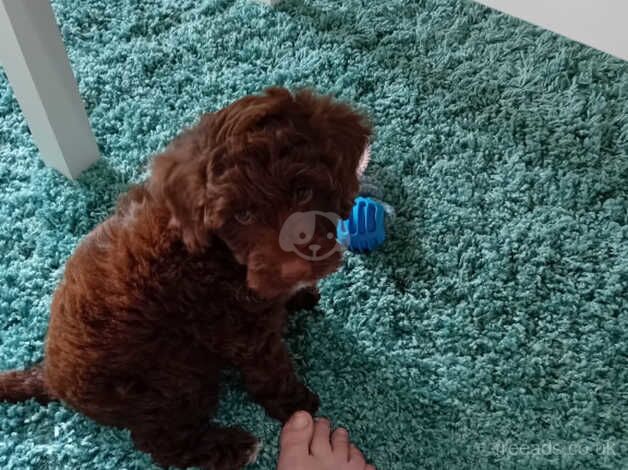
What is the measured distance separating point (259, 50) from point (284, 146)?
4.29 ft

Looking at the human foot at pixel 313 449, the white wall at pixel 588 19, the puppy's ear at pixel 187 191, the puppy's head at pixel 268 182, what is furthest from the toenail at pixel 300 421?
the white wall at pixel 588 19

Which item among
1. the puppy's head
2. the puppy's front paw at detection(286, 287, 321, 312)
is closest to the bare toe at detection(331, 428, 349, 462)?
the puppy's front paw at detection(286, 287, 321, 312)

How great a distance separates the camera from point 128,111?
2252mm

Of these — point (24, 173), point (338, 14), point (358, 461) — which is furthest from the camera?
point (338, 14)

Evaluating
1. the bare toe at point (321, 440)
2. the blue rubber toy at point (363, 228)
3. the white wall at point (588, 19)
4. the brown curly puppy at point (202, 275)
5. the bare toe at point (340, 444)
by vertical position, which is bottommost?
the bare toe at point (340, 444)

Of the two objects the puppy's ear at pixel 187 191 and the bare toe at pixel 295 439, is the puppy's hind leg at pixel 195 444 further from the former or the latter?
the puppy's ear at pixel 187 191

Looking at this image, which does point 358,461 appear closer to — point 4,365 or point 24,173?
point 4,365

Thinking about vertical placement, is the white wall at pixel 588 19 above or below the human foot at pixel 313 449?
above

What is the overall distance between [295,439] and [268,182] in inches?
26.4

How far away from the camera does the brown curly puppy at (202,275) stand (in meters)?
1.19

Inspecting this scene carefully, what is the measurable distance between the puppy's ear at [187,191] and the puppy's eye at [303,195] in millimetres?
141

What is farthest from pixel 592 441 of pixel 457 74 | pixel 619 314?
pixel 457 74

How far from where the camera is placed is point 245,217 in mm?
1212

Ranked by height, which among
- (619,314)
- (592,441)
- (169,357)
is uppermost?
(169,357)
